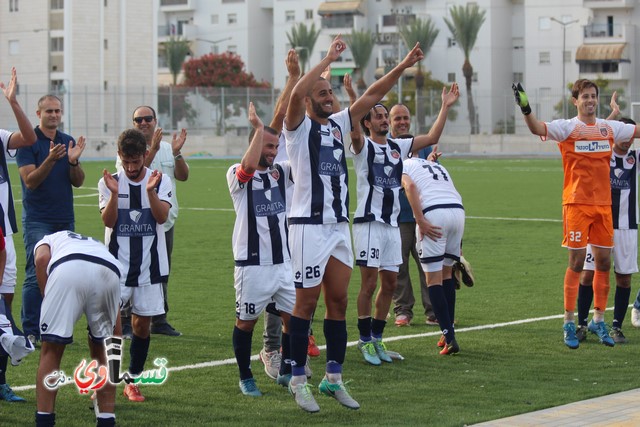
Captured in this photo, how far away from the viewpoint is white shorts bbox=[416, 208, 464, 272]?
1017 cm

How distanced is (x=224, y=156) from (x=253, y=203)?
179ft

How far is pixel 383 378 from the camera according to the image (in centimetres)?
912

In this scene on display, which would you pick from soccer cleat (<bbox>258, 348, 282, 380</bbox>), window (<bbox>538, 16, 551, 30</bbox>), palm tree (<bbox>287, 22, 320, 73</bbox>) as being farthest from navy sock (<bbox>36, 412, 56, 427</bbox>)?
palm tree (<bbox>287, 22, 320, 73</bbox>)

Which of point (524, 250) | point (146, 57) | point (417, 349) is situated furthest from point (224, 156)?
point (417, 349)

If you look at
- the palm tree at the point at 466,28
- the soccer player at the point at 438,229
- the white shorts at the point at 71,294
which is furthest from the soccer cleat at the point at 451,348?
the palm tree at the point at 466,28

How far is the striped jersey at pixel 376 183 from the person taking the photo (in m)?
A: 9.62

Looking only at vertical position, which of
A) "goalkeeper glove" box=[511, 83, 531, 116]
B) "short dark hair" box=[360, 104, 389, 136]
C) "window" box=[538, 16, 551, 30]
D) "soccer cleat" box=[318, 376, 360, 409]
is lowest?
"soccer cleat" box=[318, 376, 360, 409]

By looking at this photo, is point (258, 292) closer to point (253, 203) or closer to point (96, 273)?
point (253, 203)

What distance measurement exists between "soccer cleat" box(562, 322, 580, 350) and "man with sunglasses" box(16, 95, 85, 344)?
4.70 metres

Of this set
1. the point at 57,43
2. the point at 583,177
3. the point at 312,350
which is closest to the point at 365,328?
the point at 312,350

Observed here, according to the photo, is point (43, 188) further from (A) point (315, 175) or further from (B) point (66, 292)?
(B) point (66, 292)

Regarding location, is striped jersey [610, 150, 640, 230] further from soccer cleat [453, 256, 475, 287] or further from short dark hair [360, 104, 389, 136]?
short dark hair [360, 104, 389, 136]

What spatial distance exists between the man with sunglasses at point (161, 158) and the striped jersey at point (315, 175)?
1749 mm

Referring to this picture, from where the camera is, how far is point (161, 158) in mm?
11664
